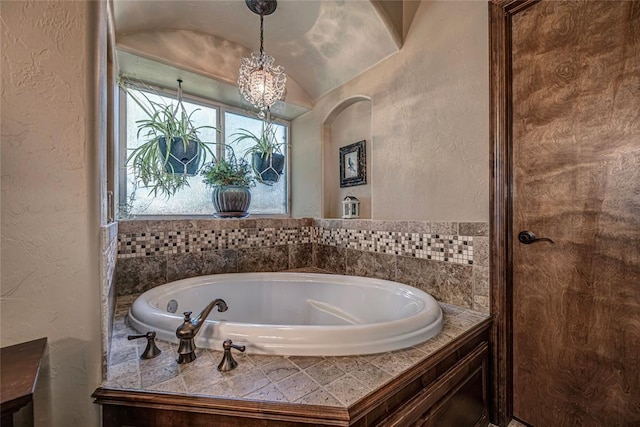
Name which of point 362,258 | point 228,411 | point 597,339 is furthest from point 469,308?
point 228,411

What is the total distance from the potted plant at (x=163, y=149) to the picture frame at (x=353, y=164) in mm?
1131

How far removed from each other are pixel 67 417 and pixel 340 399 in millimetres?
654

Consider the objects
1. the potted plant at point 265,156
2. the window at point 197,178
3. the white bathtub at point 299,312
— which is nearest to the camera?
the white bathtub at point 299,312

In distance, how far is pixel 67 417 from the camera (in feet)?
2.09

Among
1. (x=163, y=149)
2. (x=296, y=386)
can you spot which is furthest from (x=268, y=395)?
(x=163, y=149)

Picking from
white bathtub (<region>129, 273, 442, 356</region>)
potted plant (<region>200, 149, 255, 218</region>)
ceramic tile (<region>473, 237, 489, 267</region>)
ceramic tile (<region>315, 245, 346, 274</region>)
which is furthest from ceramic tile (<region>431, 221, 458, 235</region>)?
potted plant (<region>200, 149, 255, 218</region>)

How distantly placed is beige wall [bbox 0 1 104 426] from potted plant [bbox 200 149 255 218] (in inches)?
51.8

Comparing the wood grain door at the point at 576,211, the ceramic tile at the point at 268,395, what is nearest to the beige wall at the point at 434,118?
the wood grain door at the point at 576,211

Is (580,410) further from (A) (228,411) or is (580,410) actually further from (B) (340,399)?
(A) (228,411)

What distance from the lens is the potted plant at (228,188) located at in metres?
1.97

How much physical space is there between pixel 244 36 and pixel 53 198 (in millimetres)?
1975

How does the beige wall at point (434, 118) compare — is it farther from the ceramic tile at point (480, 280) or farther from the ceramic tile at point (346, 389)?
the ceramic tile at point (346, 389)

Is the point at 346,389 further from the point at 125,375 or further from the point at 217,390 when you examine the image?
the point at 125,375

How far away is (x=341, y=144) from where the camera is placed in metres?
2.40
